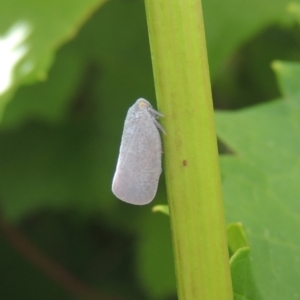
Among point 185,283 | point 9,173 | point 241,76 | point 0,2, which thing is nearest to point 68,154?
point 9,173

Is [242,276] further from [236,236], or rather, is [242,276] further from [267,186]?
[267,186]

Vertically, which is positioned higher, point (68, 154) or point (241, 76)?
point (241, 76)

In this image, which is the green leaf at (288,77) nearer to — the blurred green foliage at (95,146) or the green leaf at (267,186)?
the green leaf at (267,186)

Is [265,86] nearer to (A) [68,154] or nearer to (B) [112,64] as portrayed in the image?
(B) [112,64]

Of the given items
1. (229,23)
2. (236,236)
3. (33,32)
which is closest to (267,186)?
(236,236)

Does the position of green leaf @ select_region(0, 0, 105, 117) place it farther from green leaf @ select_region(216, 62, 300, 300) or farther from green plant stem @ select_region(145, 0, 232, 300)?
Result: green plant stem @ select_region(145, 0, 232, 300)

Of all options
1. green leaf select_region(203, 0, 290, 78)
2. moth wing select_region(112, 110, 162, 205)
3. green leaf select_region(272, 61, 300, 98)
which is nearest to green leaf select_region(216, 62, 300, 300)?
green leaf select_region(272, 61, 300, 98)
